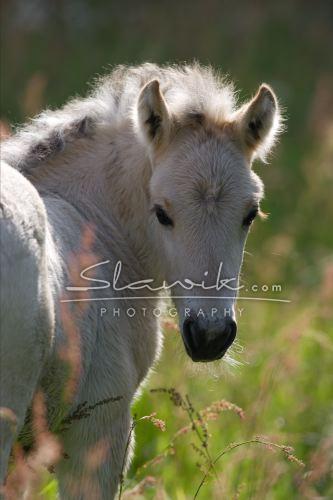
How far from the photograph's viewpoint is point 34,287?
318 cm

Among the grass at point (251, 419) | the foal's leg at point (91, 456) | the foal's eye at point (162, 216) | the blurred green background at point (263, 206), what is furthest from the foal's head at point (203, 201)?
the blurred green background at point (263, 206)

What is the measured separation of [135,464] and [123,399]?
5.71ft

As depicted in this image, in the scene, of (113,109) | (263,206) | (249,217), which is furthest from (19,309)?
(263,206)

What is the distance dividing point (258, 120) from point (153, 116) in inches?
21.4

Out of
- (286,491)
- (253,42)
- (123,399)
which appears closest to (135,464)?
(286,491)

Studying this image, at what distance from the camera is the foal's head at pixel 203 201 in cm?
399

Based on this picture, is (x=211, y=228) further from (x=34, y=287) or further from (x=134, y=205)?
(x=34, y=287)

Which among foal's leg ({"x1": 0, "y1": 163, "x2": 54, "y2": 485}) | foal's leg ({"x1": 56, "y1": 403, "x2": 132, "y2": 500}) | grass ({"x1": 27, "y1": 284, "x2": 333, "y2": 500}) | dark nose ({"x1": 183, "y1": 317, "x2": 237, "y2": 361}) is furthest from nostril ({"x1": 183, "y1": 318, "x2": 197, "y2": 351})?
foal's leg ({"x1": 0, "y1": 163, "x2": 54, "y2": 485})

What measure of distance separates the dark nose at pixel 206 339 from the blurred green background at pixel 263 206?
63cm

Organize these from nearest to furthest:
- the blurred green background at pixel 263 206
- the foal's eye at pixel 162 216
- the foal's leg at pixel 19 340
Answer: the foal's leg at pixel 19 340 → the foal's eye at pixel 162 216 → the blurred green background at pixel 263 206

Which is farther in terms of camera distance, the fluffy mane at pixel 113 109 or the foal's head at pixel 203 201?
the fluffy mane at pixel 113 109

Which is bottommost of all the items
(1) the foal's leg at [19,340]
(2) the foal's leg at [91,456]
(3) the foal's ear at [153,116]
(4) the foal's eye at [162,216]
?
(2) the foal's leg at [91,456]

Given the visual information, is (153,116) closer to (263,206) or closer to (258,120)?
(258,120)

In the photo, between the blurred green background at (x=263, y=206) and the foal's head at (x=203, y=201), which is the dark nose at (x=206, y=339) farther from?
the blurred green background at (x=263, y=206)
